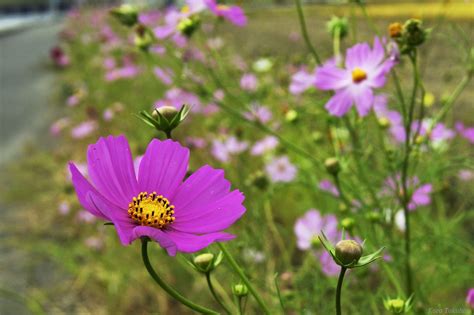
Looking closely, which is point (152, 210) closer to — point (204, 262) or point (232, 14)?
point (204, 262)

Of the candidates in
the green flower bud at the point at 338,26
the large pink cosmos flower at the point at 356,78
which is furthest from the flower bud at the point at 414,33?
the green flower bud at the point at 338,26

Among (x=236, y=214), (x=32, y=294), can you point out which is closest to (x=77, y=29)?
(x=32, y=294)

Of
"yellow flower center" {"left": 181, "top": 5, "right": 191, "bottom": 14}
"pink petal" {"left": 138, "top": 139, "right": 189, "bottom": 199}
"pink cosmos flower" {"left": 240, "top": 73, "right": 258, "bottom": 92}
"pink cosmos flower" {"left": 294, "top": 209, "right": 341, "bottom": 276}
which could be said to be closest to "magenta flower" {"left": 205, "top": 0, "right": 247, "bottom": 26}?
"yellow flower center" {"left": 181, "top": 5, "right": 191, "bottom": 14}

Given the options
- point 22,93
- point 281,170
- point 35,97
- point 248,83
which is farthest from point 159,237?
point 22,93

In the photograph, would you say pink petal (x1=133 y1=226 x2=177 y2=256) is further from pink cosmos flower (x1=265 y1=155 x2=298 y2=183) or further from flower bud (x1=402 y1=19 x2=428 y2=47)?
pink cosmos flower (x1=265 y1=155 x2=298 y2=183)

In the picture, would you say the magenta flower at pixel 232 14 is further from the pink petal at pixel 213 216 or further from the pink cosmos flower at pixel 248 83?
the pink cosmos flower at pixel 248 83

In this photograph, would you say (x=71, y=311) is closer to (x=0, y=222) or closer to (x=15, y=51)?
(x=0, y=222)

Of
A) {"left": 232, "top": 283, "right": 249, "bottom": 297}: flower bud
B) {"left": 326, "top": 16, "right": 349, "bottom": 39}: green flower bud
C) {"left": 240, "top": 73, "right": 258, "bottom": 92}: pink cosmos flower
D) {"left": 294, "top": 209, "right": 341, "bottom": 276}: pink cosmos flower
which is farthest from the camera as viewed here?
{"left": 240, "top": 73, "right": 258, "bottom": 92}: pink cosmos flower

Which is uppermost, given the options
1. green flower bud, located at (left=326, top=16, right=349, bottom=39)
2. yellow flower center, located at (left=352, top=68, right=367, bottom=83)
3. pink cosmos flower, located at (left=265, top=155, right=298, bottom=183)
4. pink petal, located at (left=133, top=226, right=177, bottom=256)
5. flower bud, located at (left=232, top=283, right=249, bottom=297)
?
pink petal, located at (left=133, top=226, right=177, bottom=256)
